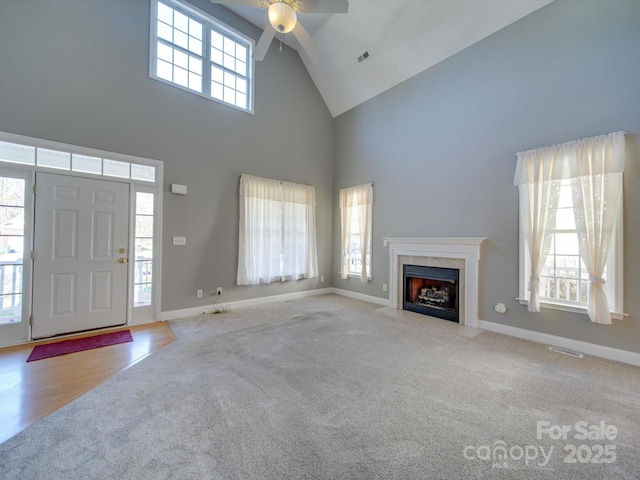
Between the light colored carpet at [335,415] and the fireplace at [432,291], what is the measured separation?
1.07m

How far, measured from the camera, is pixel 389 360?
9.35ft

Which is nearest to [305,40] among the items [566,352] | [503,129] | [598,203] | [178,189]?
[178,189]

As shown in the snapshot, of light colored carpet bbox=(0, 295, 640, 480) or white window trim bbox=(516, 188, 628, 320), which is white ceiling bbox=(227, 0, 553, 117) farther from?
light colored carpet bbox=(0, 295, 640, 480)

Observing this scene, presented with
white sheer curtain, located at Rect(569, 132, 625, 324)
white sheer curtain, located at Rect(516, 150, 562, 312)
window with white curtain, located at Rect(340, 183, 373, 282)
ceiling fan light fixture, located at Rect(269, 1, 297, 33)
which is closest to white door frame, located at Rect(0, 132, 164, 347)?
ceiling fan light fixture, located at Rect(269, 1, 297, 33)

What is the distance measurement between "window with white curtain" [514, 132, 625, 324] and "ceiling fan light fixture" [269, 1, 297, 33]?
131 inches

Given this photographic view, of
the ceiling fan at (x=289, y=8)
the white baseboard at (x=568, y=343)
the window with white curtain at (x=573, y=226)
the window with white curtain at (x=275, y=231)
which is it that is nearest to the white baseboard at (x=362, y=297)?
the window with white curtain at (x=275, y=231)

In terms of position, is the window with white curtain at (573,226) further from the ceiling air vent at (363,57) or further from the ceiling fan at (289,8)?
the ceiling air vent at (363,57)

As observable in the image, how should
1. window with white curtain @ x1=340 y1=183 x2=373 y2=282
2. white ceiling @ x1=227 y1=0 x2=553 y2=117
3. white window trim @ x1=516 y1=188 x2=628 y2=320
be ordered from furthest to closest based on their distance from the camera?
window with white curtain @ x1=340 y1=183 x2=373 y2=282
white ceiling @ x1=227 y1=0 x2=553 y2=117
white window trim @ x1=516 y1=188 x2=628 y2=320

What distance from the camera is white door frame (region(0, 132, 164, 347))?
3156 millimetres

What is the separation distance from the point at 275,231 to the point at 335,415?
3.91 metres

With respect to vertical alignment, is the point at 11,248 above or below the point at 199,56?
below

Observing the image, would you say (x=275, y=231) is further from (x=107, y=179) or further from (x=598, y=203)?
(x=598, y=203)

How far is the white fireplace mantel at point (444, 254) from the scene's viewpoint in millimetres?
3994

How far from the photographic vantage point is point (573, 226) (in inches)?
128
